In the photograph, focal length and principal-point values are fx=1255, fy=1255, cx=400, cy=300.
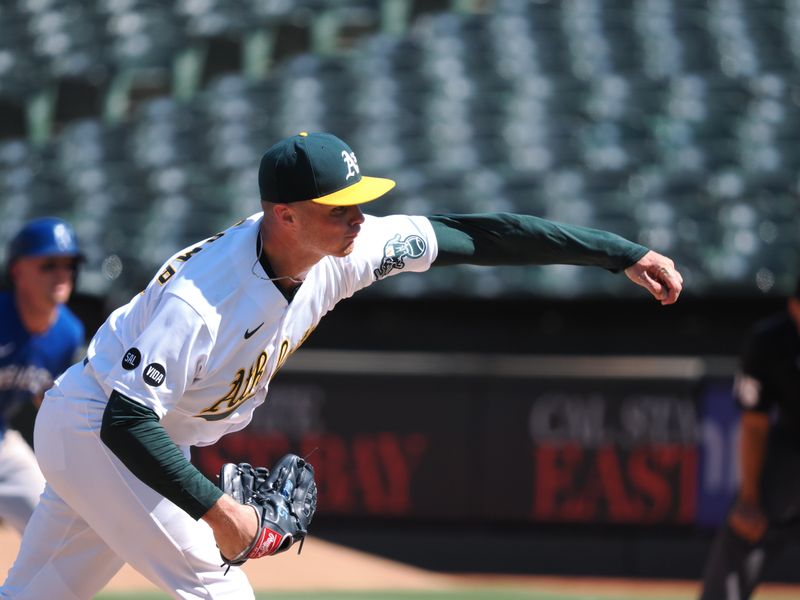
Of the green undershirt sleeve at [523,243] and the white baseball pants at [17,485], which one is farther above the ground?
the green undershirt sleeve at [523,243]

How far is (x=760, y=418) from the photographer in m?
5.18

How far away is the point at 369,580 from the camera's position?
25.7 feet

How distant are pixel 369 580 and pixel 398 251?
4.51 meters

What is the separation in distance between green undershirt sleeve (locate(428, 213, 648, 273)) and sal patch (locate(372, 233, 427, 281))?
0.07m

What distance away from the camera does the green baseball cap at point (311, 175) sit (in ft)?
10.9

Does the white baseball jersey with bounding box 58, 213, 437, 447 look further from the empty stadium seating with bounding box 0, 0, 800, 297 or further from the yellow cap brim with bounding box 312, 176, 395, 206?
the empty stadium seating with bounding box 0, 0, 800, 297

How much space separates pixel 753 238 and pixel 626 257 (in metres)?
6.12

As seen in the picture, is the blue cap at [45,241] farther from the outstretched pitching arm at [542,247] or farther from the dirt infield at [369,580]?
the dirt infield at [369,580]

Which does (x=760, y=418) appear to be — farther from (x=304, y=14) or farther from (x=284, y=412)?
(x=304, y=14)

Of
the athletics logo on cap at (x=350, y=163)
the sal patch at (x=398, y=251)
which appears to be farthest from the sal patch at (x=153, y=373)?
the sal patch at (x=398, y=251)

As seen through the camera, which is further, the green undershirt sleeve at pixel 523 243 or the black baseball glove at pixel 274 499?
the green undershirt sleeve at pixel 523 243

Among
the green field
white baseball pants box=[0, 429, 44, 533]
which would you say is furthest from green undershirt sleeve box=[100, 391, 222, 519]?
the green field

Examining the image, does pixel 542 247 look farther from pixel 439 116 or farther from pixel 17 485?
pixel 439 116

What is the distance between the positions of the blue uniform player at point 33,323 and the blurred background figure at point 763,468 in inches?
110
